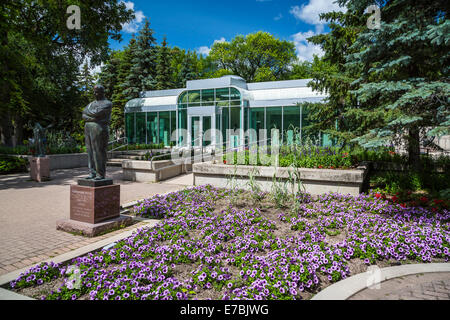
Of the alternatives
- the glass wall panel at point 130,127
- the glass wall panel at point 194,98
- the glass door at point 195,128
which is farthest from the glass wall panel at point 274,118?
the glass wall panel at point 130,127

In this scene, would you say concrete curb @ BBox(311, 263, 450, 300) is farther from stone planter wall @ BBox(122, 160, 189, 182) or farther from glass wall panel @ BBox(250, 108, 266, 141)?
glass wall panel @ BBox(250, 108, 266, 141)

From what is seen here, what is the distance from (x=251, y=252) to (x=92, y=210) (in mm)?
3109

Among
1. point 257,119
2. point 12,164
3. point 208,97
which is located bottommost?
point 12,164

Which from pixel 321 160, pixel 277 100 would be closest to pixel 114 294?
pixel 321 160

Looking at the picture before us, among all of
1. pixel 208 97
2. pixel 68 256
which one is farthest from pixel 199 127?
pixel 68 256

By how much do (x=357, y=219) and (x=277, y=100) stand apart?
15030mm

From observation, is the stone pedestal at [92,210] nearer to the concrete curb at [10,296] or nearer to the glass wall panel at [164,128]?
the concrete curb at [10,296]

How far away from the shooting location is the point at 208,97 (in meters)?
20.9

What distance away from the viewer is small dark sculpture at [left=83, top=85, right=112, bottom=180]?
5.44 meters

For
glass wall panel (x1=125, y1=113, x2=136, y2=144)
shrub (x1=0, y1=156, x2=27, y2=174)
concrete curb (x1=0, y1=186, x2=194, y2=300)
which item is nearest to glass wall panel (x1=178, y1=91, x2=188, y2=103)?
glass wall panel (x1=125, y1=113, x2=136, y2=144)

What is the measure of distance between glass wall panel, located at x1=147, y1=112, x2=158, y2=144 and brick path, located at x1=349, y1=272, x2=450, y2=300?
22.9 meters

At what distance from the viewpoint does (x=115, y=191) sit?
5766 millimetres

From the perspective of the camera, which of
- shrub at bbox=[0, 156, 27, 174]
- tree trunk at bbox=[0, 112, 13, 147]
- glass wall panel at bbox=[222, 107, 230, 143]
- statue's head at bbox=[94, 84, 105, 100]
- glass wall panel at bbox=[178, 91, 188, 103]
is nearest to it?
statue's head at bbox=[94, 84, 105, 100]

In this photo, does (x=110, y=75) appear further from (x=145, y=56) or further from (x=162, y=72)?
(x=162, y=72)
